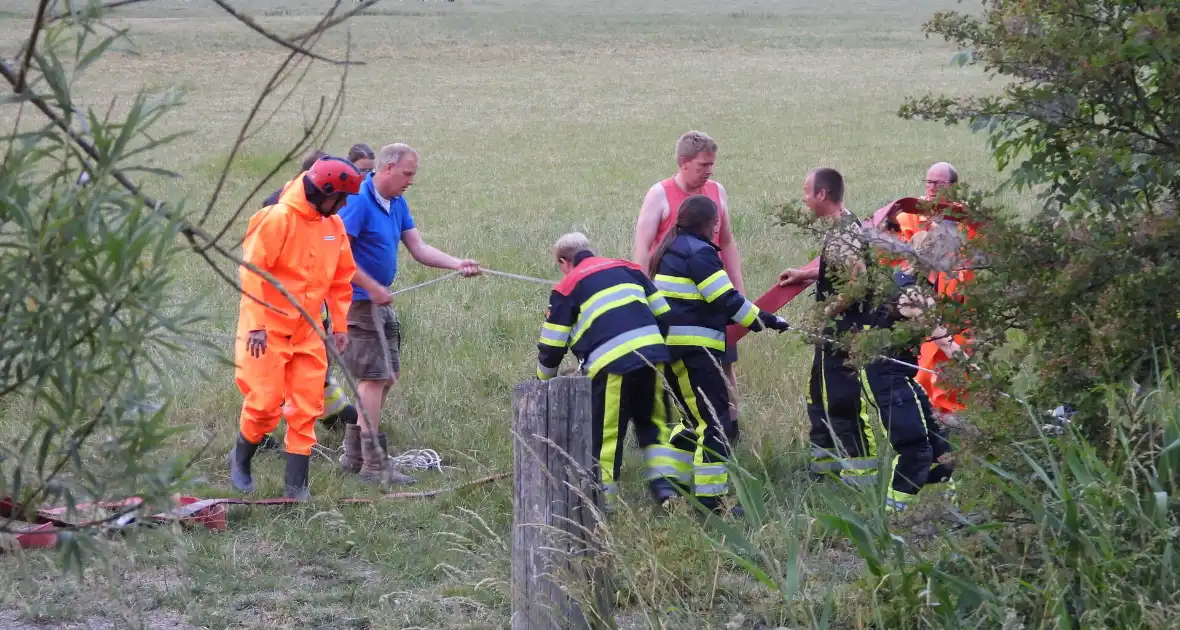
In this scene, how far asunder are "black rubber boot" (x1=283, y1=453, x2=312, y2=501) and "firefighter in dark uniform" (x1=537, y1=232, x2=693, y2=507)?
1.31 metres

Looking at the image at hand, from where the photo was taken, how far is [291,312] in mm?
5805

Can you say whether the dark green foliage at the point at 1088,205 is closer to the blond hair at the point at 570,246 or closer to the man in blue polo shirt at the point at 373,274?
the blond hair at the point at 570,246

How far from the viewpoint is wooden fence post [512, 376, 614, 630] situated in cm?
381

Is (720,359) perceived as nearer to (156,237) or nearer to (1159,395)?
(1159,395)

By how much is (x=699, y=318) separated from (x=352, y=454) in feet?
7.12

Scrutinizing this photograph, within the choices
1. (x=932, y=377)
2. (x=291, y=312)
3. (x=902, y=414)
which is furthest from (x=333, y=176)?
(x=932, y=377)

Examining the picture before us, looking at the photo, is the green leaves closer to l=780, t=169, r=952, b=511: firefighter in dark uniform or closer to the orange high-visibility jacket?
the orange high-visibility jacket

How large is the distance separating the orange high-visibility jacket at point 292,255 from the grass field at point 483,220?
2.14 ft

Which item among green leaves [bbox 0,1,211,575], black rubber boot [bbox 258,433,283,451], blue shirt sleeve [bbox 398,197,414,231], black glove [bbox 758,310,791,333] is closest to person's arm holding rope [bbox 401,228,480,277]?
blue shirt sleeve [bbox 398,197,414,231]

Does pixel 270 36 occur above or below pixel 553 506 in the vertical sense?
above

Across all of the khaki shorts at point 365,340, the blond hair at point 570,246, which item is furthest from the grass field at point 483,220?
the blond hair at point 570,246

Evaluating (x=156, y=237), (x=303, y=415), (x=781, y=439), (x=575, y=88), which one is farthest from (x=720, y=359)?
(x=575, y=88)

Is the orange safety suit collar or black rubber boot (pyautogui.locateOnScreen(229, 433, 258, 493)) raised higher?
the orange safety suit collar

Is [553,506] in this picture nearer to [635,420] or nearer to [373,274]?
[635,420]
